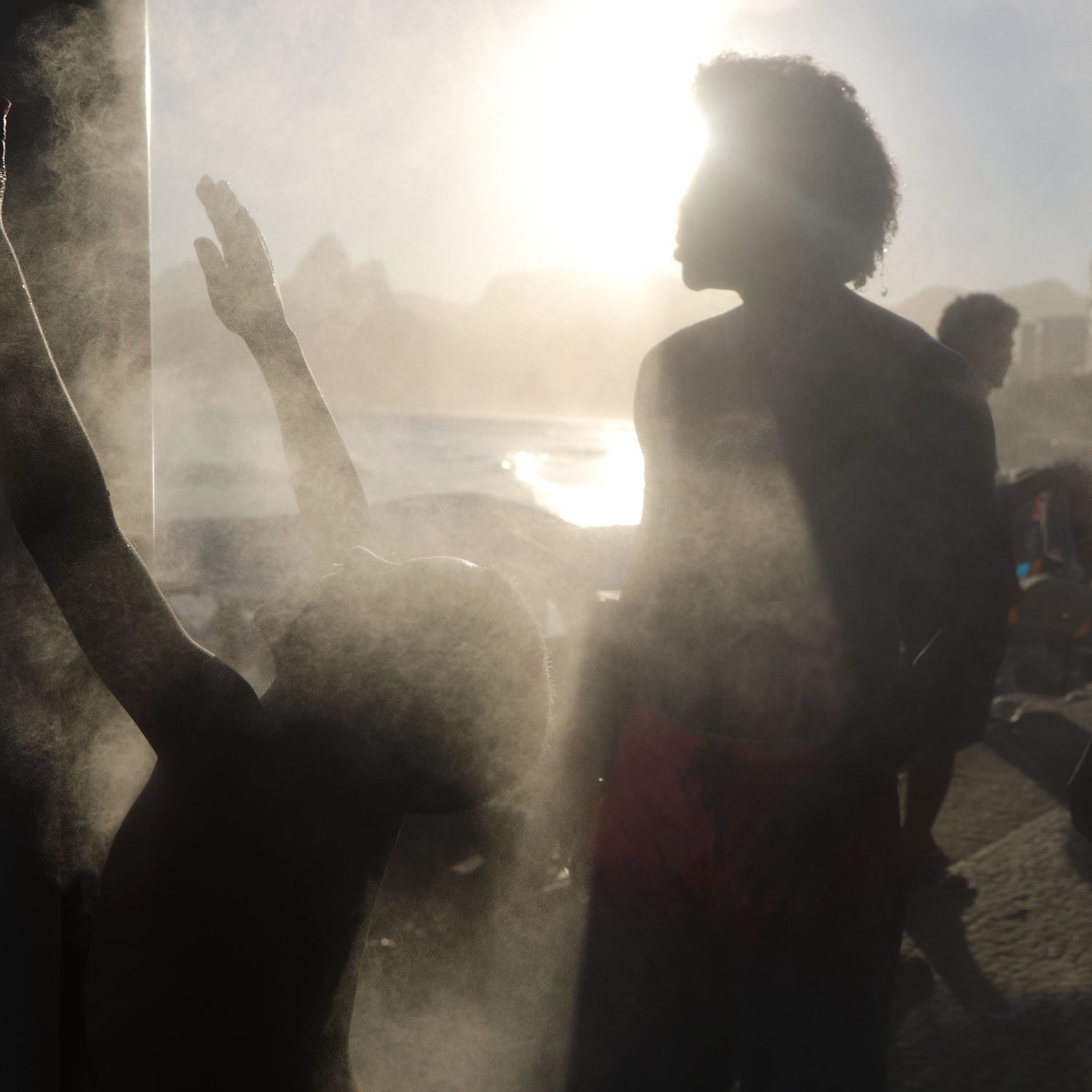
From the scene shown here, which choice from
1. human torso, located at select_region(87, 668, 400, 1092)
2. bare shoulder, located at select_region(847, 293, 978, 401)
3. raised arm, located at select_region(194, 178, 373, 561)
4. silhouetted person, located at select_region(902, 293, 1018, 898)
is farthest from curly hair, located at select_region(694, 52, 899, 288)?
silhouetted person, located at select_region(902, 293, 1018, 898)

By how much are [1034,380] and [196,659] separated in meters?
31.3

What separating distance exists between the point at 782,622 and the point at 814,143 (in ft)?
2.49

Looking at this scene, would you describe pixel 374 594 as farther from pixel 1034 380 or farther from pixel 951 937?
pixel 1034 380

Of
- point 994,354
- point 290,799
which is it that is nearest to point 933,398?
point 290,799

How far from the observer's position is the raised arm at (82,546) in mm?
673

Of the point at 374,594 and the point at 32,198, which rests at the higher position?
the point at 32,198

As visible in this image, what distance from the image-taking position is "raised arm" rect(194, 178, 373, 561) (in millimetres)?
1096

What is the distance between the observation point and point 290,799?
84cm

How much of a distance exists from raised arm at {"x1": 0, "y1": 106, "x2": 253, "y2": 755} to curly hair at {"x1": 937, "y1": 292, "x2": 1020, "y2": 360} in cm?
320

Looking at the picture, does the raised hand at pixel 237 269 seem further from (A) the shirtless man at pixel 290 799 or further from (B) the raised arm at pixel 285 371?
(A) the shirtless man at pixel 290 799

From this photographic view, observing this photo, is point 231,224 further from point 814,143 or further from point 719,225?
point 814,143

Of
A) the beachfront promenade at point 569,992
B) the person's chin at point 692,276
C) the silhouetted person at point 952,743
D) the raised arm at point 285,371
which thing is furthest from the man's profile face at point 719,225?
the silhouetted person at point 952,743

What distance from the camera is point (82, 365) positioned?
39.9 inches

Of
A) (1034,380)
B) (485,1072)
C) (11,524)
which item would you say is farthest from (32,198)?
(1034,380)
